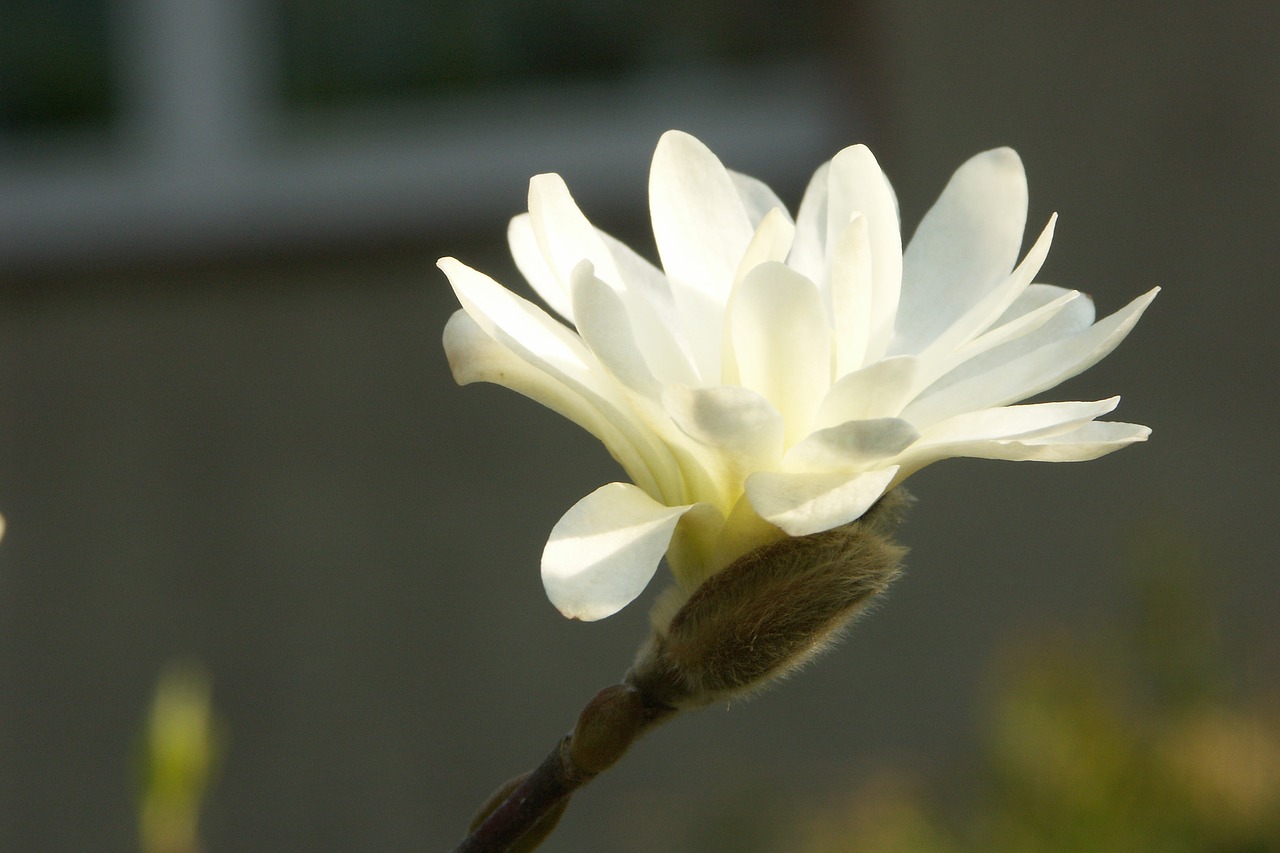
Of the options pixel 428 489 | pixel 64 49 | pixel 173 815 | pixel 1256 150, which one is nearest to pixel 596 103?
pixel 428 489

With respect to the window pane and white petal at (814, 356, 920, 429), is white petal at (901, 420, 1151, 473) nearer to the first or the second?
white petal at (814, 356, 920, 429)

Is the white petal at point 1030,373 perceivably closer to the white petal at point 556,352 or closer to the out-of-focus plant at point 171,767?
the white petal at point 556,352

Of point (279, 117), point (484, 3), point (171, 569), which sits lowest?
point (171, 569)

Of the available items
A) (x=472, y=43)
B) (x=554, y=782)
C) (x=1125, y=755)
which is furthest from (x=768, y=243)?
(x=472, y=43)

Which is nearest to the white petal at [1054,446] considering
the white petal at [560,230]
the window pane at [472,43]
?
the white petal at [560,230]

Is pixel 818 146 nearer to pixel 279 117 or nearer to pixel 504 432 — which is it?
pixel 504 432

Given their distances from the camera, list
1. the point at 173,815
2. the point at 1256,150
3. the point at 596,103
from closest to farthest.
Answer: the point at 173,815, the point at 1256,150, the point at 596,103

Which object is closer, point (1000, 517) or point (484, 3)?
point (1000, 517)
